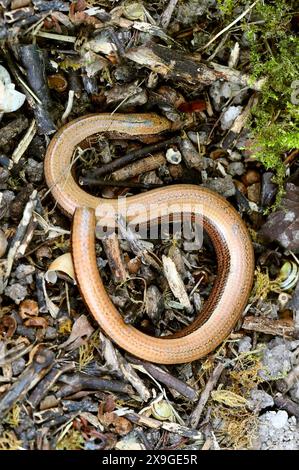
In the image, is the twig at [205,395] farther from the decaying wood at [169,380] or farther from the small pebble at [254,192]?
the small pebble at [254,192]

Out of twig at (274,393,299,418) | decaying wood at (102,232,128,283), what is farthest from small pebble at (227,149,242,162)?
twig at (274,393,299,418)

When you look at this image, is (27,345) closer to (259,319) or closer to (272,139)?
(259,319)

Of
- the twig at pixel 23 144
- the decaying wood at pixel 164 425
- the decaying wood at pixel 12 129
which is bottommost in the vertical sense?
the decaying wood at pixel 164 425

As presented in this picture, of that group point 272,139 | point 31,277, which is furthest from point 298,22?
point 31,277

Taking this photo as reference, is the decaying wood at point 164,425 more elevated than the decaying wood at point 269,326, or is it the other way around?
the decaying wood at point 269,326

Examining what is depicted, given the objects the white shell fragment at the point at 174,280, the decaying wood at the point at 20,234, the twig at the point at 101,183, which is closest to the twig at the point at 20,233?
the decaying wood at the point at 20,234

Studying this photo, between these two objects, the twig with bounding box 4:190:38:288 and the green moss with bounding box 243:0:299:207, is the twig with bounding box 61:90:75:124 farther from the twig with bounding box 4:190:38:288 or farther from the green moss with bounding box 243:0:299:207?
the green moss with bounding box 243:0:299:207

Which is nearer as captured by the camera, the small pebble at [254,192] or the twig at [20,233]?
the twig at [20,233]
